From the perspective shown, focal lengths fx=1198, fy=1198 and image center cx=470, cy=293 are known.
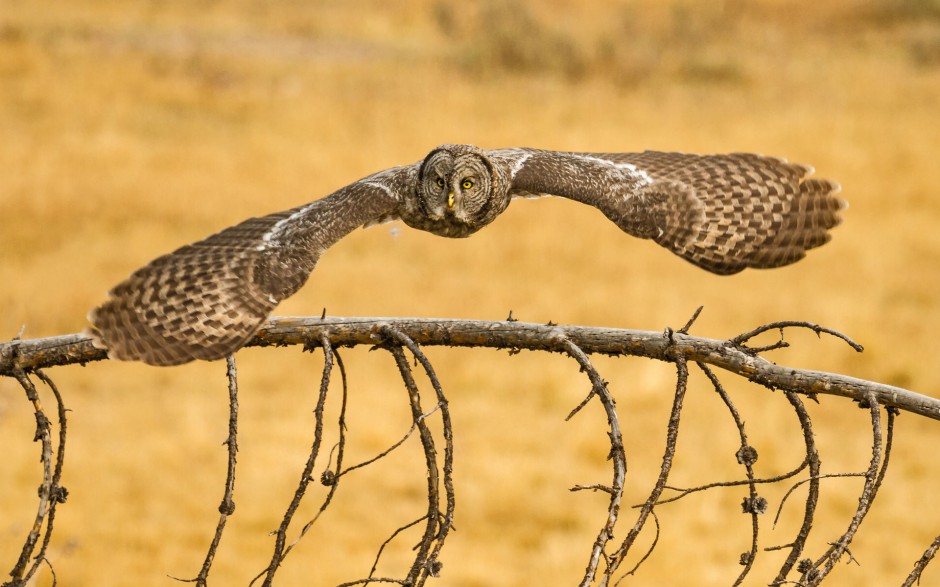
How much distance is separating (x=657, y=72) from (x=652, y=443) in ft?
64.0

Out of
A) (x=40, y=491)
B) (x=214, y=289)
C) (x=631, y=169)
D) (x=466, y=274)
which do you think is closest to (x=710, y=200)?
(x=631, y=169)

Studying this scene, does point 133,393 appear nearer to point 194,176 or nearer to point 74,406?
point 74,406

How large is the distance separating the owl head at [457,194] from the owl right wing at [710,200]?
15 centimetres

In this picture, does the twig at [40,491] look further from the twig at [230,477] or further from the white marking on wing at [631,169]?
the white marking on wing at [631,169]

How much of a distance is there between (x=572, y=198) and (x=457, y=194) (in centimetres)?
60

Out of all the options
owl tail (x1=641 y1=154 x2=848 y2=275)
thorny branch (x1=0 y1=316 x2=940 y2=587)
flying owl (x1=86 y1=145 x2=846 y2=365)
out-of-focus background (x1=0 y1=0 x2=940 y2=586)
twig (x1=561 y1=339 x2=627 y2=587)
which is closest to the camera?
twig (x1=561 y1=339 x2=627 y2=587)

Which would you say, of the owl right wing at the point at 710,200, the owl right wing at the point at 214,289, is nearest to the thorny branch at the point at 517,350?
the owl right wing at the point at 214,289

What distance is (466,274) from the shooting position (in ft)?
62.8

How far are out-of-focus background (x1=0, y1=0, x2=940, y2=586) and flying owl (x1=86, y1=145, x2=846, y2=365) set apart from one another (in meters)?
1.16

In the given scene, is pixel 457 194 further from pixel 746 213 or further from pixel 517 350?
pixel 517 350

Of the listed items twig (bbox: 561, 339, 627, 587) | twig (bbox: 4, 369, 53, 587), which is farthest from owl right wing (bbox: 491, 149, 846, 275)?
twig (bbox: 4, 369, 53, 587)

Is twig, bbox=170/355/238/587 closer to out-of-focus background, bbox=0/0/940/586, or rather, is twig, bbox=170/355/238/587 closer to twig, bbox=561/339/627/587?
twig, bbox=561/339/627/587

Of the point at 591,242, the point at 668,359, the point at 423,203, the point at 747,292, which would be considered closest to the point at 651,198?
the point at 423,203

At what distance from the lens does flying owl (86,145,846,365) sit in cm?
459
